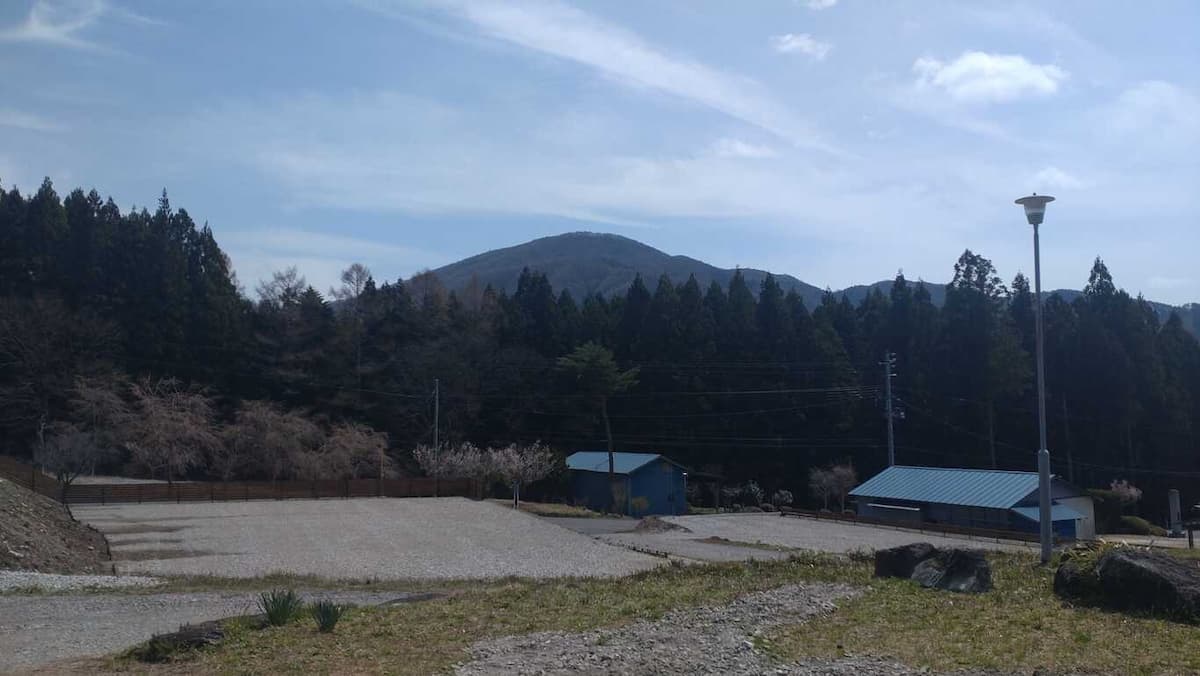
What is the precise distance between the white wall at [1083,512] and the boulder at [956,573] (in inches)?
1283

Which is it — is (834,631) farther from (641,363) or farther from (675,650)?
(641,363)

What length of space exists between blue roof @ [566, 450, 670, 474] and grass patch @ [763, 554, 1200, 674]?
48325 millimetres

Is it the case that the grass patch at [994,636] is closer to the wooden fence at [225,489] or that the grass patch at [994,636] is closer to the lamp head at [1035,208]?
the lamp head at [1035,208]

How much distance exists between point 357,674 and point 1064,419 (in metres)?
61.9

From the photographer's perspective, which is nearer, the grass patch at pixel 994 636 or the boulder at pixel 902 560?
the grass patch at pixel 994 636

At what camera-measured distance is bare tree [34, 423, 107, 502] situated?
1797 inches

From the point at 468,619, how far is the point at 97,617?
21.0ft

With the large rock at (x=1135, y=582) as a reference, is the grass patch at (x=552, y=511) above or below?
below

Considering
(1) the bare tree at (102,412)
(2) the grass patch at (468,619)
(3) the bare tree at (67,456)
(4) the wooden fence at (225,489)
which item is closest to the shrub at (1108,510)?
(4) the wooden fence at (225,489)

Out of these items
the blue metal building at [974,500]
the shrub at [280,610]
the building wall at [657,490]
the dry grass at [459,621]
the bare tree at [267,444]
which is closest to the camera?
the dry grass at [459,621]

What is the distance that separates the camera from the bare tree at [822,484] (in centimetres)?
6012

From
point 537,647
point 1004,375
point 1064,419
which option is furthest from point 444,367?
point 537,647

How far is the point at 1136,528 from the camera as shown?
49.8m

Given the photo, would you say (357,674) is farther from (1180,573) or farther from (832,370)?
(832,370)
